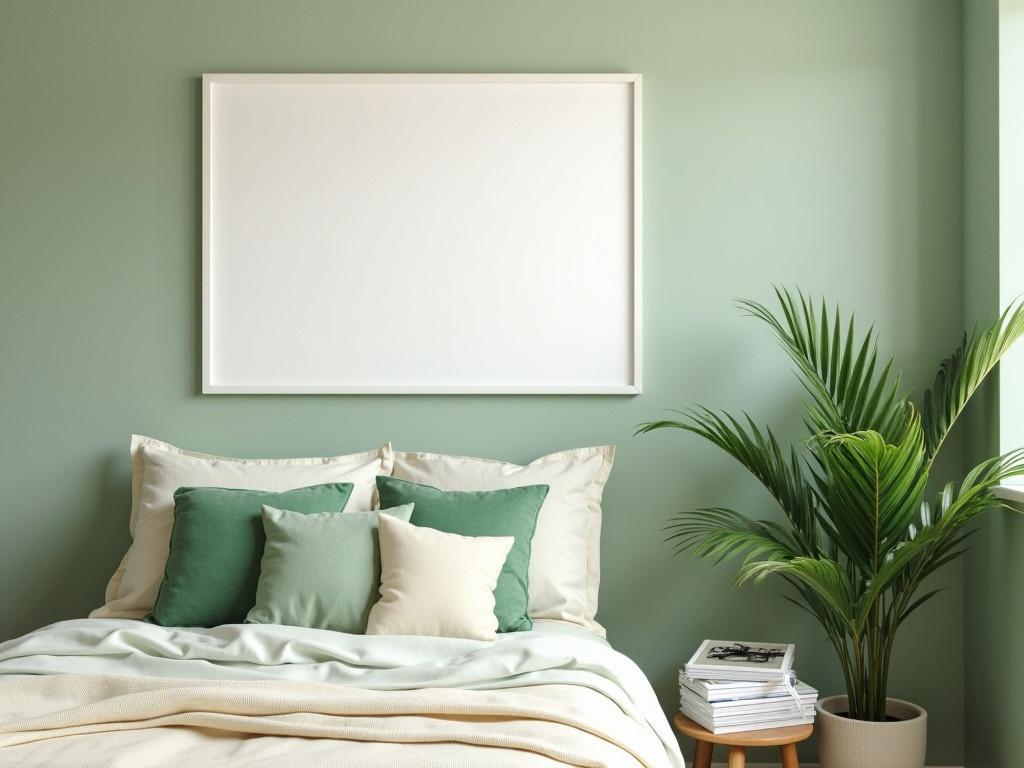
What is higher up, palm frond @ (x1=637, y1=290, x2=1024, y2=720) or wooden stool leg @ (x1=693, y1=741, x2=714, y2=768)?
palm frond @ (x1=637, y1=290, x2=1024, y2=720)

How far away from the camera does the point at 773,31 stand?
3152 millimetres

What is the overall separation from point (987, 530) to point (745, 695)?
0.97 metres

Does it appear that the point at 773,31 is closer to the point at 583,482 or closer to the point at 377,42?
the point at 377,42

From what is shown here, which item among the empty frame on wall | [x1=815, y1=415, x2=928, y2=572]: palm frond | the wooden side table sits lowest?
the wooden side table

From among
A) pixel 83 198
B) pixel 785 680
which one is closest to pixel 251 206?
pixel 83 198

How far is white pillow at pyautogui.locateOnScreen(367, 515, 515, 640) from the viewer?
2.46 m

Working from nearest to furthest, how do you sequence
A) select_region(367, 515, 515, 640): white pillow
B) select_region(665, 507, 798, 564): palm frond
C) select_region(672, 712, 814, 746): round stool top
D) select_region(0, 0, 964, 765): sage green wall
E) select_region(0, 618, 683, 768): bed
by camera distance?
select_region(0, 618, 683, 768): bed, select_region(367, 515, 515, 640): white pillow, select_region(672, 712, 814, 746): round stool top, select_region(665, 507, 798, 564): palm frond, select_region(0, 0, 964, 765): sage green wall

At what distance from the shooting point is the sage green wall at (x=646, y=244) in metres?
3.14

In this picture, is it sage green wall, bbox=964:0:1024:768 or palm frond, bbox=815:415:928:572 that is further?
sage green wall, bbox=964:0:1024:768

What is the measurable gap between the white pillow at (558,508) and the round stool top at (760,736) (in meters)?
0.41

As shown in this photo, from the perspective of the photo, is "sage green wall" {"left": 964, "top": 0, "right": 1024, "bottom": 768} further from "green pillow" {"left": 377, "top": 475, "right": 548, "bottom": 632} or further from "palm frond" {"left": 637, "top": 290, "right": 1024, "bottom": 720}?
"green pillow" {"left": 377, "top": 475, "right": 548, "bottom": 632}

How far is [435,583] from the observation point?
2488mm

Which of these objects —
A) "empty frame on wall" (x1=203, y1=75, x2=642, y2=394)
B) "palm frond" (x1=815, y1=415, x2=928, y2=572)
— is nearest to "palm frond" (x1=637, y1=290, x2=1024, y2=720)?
"palm frond" (x1=815, y1=415, x2=928, y2=572)

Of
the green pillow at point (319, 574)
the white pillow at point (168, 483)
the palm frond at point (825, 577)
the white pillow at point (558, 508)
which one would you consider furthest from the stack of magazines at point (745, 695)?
the white pillow at point (168, 483)
